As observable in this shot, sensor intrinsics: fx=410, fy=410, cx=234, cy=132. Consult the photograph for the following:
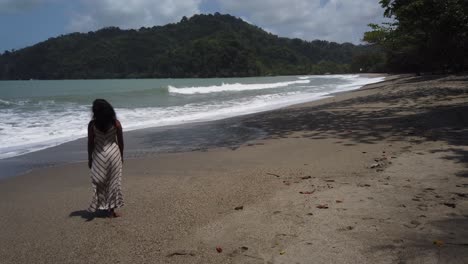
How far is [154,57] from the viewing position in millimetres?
126062

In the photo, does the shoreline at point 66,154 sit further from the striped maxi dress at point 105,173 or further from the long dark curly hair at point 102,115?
the long dark curly hair at point 102,115

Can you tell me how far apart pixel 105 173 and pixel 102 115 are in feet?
2.21

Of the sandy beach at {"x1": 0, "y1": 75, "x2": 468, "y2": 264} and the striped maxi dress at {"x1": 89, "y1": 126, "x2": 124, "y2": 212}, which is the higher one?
the striped maxi dress at {"x1": 89, "y1": 126, "x2": 124, "y2": 212}

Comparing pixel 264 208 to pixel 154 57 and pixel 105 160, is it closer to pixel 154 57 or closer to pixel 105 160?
pixel 105 160

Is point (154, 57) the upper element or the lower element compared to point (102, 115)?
upper

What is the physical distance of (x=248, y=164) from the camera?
23.3 ft

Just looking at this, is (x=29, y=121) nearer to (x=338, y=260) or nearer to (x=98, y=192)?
(x=98, y=192)

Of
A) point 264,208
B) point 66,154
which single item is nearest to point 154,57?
point 66,154

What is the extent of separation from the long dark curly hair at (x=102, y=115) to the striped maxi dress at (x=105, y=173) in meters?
0.07

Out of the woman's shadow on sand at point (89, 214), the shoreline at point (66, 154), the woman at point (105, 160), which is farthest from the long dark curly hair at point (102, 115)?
the shoreline at point (66, 154)

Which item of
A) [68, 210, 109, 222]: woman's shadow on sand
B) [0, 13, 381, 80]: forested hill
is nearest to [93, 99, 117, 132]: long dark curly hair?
[68, 210, 109, 222]: woman's shadow on sand

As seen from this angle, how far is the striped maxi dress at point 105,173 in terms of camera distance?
471 centimetres

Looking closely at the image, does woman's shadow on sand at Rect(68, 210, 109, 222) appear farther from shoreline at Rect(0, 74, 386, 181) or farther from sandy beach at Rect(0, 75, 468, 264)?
shoreline at Rect(0, 74, 386, 181)

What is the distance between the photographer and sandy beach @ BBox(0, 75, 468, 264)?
3592mm
